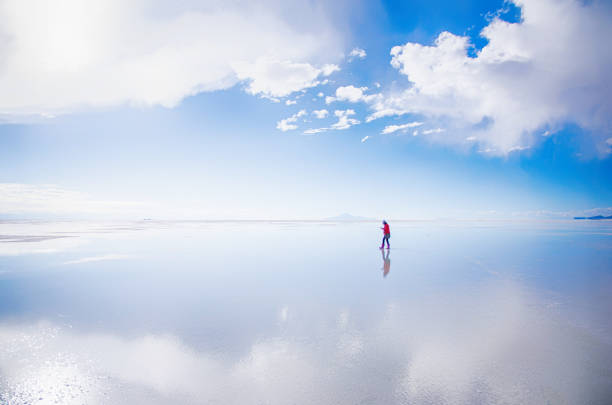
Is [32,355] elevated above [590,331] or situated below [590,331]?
below

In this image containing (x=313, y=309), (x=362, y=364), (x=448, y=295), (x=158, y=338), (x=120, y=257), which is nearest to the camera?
(x=362, y=364)

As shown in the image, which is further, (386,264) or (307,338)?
(386,264)

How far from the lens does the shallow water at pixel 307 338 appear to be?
4.09 m

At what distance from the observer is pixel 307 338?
5793mm

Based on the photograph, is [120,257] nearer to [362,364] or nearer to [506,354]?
[362,364]

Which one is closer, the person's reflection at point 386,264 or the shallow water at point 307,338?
the shallow water at point 307,338

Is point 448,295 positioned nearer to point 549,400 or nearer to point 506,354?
point 506,354

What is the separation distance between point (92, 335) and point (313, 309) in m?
4.52

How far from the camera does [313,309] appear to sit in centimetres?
746

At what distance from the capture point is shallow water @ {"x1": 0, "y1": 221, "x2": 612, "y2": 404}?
4.09 metres

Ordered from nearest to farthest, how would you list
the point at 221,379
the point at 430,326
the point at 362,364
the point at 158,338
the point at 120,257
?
the point at 221,379 < the point at 362,364 < the point at 158,338 < the point at 430,326 < the point at 120,257

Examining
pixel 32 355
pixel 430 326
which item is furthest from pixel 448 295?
pixel 32 355

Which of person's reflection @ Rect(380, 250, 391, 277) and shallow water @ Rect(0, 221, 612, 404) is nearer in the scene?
A: shallow water @ Rect(0, 221, 612, 404)

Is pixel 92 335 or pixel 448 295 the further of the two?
pixel 448 295
